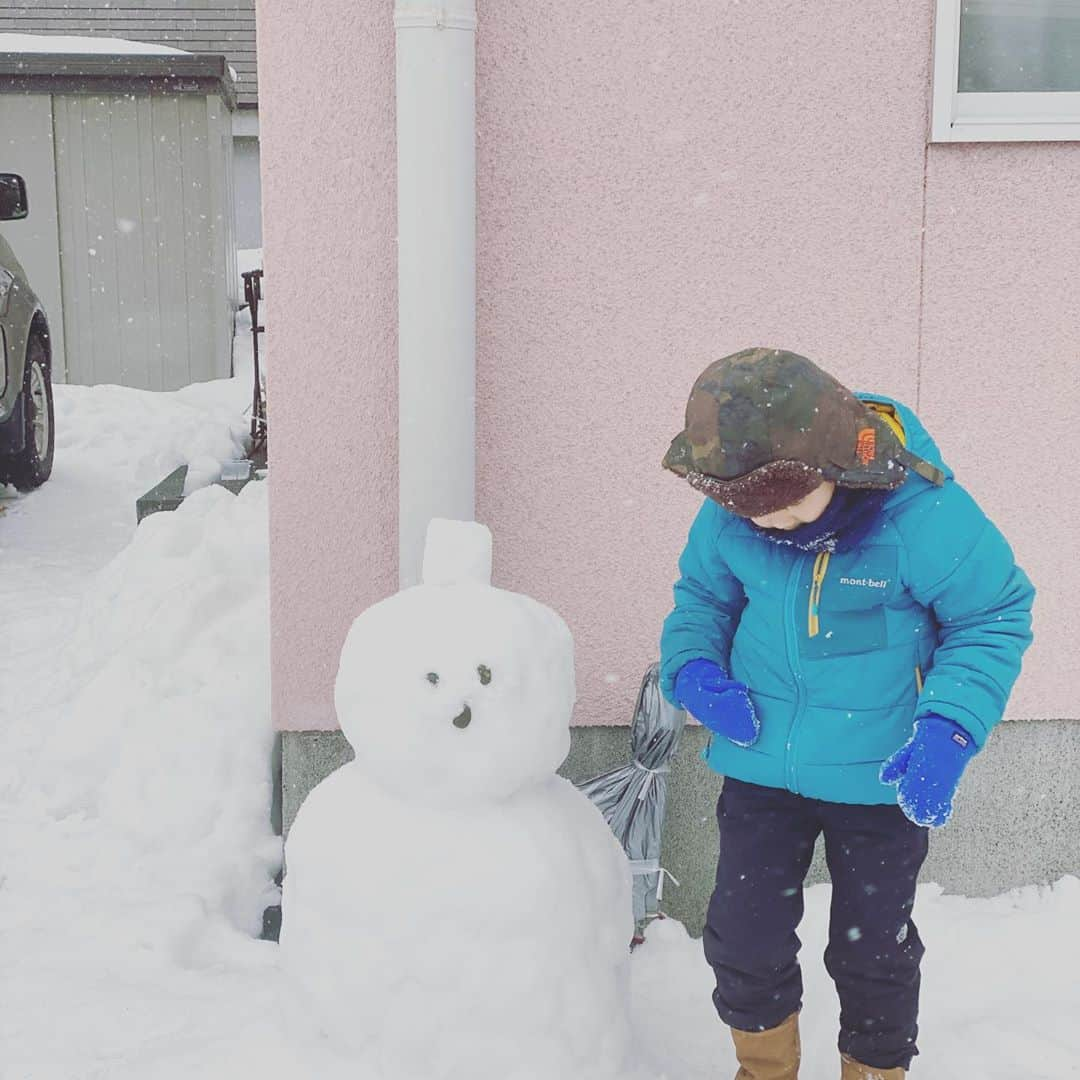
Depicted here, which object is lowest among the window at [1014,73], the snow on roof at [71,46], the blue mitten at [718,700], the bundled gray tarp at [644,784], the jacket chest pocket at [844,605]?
the bundled gray tarp at [644,784]

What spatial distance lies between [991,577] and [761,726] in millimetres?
472

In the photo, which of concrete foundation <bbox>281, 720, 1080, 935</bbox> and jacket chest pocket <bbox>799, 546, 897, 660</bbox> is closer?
jacket chest pocket <bbox>799, 546, 897, 660</bbox>

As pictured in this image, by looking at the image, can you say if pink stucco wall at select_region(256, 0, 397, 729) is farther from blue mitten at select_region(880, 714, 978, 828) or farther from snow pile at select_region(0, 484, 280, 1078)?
blue mitten at select_region(880, 714, 978, 828)

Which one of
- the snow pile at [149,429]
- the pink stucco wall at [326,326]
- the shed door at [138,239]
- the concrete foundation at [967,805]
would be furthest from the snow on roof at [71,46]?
the concrete foundation at [967,805]

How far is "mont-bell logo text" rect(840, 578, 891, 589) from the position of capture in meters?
2.14

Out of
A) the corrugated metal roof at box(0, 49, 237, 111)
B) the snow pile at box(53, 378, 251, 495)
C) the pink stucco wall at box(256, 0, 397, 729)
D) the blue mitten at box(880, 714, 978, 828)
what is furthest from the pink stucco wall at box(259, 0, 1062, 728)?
the corrugated metal roof at box(0, 49, 237, 111)

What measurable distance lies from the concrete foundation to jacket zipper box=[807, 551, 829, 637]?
1.18m

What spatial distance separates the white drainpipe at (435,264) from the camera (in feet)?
9.18

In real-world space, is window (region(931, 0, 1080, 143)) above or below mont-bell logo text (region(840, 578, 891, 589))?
above

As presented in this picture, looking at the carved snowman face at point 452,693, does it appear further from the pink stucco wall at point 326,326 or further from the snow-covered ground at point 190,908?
the pink stucco wall at point 326,326

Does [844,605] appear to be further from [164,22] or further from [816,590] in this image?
[164,22]

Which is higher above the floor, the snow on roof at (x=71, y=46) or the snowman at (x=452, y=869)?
the snow on roof at (x=71, y=46)

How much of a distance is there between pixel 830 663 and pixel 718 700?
0.65 ft

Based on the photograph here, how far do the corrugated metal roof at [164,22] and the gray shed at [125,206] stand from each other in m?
2.92
